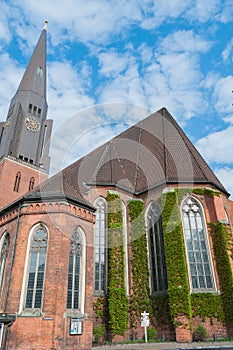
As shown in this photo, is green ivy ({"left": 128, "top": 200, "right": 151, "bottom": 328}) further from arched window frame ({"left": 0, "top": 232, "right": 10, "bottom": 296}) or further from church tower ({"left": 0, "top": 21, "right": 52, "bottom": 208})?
church tower ({"left": 0, "top": 21, "right": 52, "bottom": 208})

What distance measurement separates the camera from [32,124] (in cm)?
3147

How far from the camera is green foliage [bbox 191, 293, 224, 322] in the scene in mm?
14500

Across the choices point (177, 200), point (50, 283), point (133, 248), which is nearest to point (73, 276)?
point (50, 283)

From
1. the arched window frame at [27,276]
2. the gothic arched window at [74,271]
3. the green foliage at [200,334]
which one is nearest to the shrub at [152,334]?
the green foliage at [200,334]

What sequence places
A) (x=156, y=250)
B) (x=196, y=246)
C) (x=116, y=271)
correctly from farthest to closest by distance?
1. (x=156, y=250)
2. (x=196, y=246)
3. (x=116, y=271)

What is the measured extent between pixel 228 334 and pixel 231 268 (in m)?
3.16

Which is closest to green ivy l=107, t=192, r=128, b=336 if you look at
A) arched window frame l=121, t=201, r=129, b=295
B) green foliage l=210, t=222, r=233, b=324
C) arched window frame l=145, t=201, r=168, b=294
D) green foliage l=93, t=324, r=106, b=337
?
green foliage l=93, t=324, r=106, b=337

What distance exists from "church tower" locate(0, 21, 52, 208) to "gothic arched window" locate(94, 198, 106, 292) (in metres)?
12.6

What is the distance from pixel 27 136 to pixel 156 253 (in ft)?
66.6

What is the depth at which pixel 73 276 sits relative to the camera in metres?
13.4

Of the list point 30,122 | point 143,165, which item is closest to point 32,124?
point 30,122

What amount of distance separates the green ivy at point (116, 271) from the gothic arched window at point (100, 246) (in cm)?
63

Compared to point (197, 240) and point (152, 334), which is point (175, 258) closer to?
point (197, 240)

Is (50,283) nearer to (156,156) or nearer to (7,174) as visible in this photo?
(156,156)
